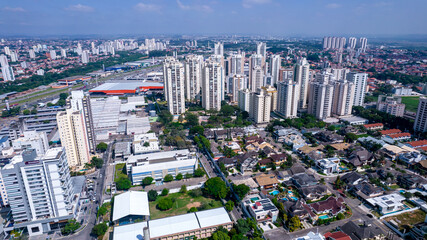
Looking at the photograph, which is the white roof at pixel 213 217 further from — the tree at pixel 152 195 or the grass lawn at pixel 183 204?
the tree at pixel 152 195

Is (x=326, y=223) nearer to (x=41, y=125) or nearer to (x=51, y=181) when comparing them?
(x=51, y=181)

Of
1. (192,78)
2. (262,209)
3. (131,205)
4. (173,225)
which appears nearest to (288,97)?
(192,78)

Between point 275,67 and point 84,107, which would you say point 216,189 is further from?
point 275,67

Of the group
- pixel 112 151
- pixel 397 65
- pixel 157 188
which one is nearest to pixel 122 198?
pixel 157 188

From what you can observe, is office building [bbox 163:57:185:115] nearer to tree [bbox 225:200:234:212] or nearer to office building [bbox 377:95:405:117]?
tree [bbox 225:200:234:212]

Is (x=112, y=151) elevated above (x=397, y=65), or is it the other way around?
(x=397, y=65)

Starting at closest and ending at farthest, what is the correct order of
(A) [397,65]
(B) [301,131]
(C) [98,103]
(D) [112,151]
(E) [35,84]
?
(D) [112,151] → (B) [301,131] → (C) [98,103] → (E) [35,84] → (A) [397,65]
